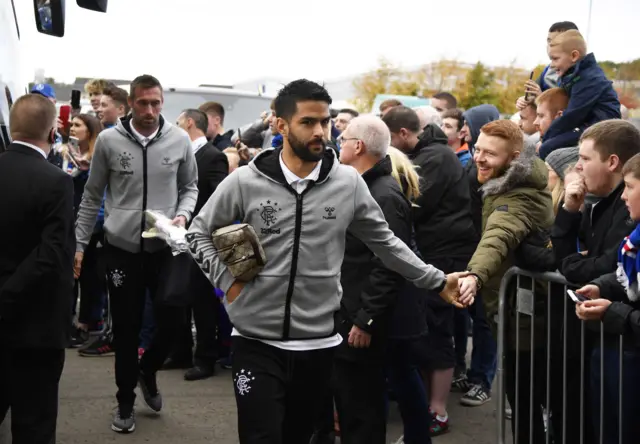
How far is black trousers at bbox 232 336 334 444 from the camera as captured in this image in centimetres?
431

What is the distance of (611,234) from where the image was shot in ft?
15.7

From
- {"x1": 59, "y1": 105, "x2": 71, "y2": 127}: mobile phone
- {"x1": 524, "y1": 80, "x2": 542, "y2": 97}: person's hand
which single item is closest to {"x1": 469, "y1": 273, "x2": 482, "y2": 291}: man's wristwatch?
{"x1": 524, "y1": 80, "x2": 542, "y2": 97}: person's hand

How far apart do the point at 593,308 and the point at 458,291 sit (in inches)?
29.8

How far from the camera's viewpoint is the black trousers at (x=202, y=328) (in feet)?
28.2

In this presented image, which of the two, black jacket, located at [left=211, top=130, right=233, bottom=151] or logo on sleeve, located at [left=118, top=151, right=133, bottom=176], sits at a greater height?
logo on sleeve, located at [left=118, top=151, right=133, bottom=176]

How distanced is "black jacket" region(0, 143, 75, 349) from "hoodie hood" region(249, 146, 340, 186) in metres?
1.17

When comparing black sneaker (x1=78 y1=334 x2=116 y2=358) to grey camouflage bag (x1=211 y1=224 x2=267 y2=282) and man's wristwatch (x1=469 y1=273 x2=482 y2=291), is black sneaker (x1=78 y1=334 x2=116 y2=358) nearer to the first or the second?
man's wristwatch (x1=469 y1=273 x2=482 y2=291)

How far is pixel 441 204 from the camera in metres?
6.99

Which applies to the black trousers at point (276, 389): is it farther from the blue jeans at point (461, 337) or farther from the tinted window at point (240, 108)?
the tinted window at point (240, 108)

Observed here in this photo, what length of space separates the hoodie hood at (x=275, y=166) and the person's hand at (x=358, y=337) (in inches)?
46.3

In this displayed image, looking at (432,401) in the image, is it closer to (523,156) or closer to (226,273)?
(523,156)

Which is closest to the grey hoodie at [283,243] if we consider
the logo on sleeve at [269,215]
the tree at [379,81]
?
the logo on sleeve at [269,215]

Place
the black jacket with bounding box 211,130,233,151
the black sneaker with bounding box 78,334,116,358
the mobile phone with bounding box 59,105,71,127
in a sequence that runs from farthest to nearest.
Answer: the mobile phone with bounding box 59,105,71,127 < the black jacket with bounding box 211,130,233,151 < the black sneaker with bounding box 78,334,116,358

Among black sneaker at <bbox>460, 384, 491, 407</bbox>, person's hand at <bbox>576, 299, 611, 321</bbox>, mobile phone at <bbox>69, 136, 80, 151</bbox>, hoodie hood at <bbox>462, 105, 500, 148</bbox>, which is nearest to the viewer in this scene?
person's hand at <bbox>576, 299, 611, 321</bbox>
